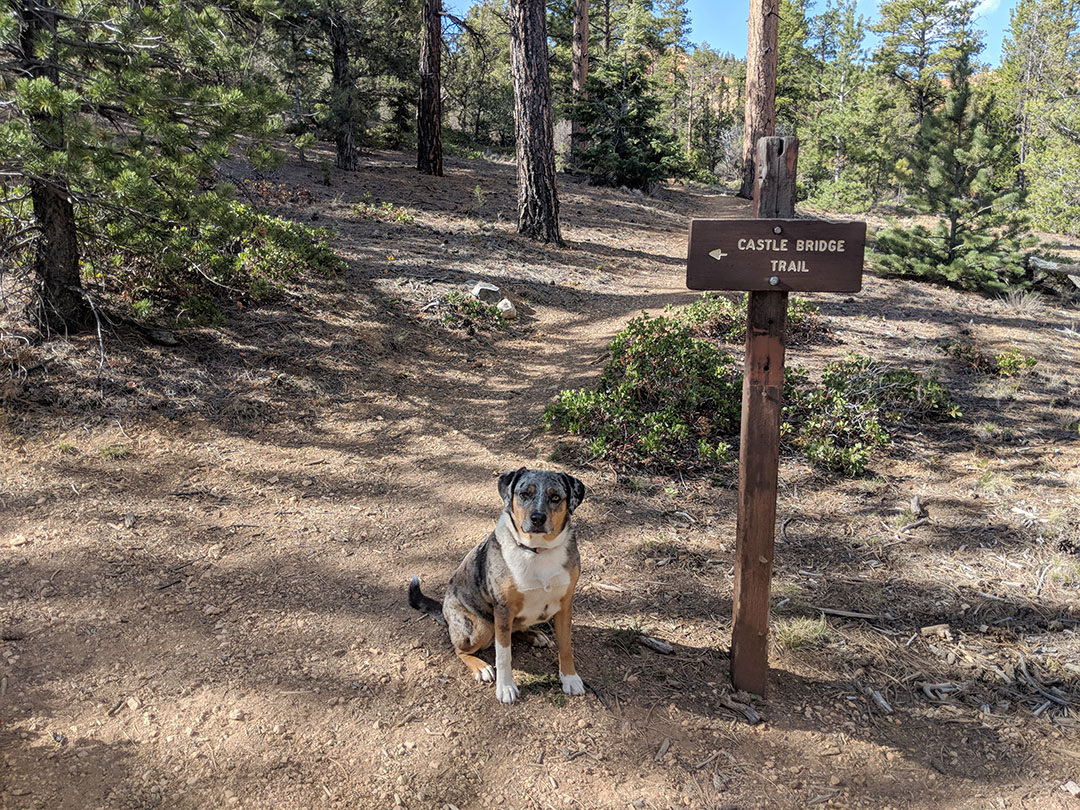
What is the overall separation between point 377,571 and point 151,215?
11.9 feet

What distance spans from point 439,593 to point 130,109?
453 cm

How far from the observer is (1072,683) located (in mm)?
3971

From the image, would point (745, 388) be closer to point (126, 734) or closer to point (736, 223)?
point (736, 223)

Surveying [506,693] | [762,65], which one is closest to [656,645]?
[506,693]

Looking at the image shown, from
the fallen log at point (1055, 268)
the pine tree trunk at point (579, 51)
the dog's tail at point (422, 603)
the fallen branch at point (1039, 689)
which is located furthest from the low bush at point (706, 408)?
the pine tree trunk at point (579, 51)

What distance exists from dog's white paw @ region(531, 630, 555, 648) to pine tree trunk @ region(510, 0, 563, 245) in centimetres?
1047

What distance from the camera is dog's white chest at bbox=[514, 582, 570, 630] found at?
3.45m

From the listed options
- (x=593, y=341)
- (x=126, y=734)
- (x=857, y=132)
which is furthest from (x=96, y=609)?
(x=857, y=132)

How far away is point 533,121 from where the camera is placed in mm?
12625

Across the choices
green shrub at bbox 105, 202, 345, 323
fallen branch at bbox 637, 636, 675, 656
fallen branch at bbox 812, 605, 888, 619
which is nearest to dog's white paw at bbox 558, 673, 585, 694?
fallen branch at bbox 637, 636, 675, 656

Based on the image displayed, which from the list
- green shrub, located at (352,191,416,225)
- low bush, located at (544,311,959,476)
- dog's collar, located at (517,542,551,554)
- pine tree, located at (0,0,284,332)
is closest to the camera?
dog's collar, located at (517,542,551,554)

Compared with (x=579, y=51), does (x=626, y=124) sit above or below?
below

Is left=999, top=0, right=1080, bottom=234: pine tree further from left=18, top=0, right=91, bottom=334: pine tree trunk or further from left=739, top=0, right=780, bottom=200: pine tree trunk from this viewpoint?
left=18, top=0, right=91, bottom=334: pine tree trunk

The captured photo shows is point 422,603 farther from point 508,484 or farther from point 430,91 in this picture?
point 430,91
